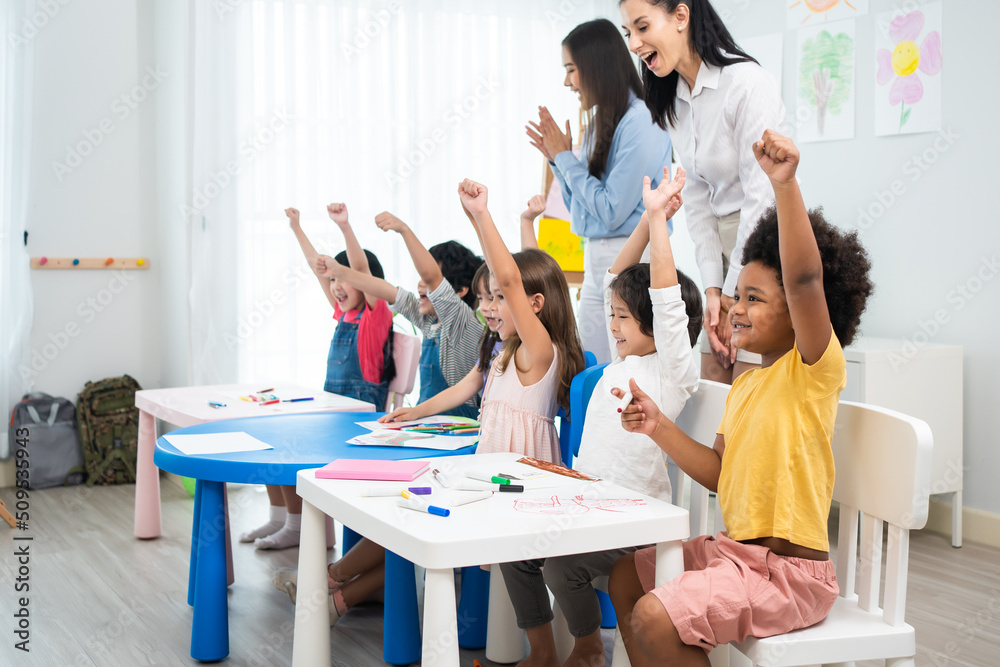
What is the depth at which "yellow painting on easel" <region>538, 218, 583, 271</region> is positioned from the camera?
3.79 metres

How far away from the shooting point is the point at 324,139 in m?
3.85

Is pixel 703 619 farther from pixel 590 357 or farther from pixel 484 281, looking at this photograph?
pixel 484 281

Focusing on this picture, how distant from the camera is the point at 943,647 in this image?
6.59 ft

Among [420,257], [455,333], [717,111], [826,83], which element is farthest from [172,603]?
[826,83]

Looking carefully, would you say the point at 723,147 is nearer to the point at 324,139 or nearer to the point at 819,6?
the point at 819,6

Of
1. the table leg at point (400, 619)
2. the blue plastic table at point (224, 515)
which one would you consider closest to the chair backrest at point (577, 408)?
the blue plastic table at point (224, 515)

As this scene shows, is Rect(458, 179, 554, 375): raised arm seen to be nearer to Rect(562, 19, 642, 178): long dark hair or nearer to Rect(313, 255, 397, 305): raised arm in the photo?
Rect(562, 19, 642, 178): long dark hair

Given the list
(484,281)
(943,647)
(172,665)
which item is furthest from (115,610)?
(943,647)

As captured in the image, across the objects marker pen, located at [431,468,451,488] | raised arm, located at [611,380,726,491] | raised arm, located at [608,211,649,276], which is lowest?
marker pen, located at [431,468,451,488]

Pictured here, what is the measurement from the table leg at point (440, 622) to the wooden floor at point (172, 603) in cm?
92

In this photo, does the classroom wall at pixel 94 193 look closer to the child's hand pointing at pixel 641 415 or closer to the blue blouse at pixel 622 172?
the blue blouse at pixel 622 172

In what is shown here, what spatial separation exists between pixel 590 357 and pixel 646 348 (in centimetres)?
32
